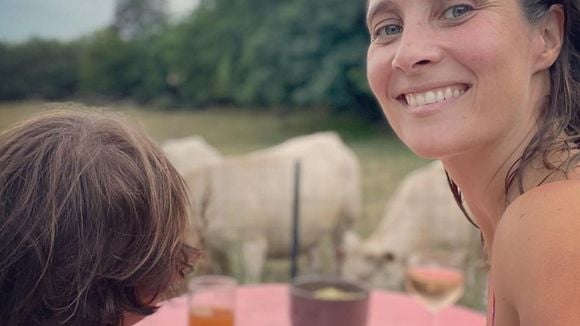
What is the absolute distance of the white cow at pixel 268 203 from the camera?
429 centimetres


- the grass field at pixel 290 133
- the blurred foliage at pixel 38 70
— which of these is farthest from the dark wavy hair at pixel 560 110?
the blurred foliage at pixel 38 70

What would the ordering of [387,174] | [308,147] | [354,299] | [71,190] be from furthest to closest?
[387,174] < [308,147] < [354,299] < [71,190]

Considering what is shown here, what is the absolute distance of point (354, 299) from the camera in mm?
1308

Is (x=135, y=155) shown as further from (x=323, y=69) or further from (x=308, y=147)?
(x=323, y=69)

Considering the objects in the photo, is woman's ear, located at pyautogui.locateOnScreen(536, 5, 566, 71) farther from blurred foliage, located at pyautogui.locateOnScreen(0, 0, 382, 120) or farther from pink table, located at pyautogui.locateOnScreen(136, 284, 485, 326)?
blurred foliage, located at pyautogui.locateOnScreen(0, 0, 382, 120)

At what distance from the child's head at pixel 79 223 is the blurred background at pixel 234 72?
10020 millimetres

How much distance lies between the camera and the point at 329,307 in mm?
1289

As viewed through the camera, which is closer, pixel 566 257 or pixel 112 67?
pixel 566 257

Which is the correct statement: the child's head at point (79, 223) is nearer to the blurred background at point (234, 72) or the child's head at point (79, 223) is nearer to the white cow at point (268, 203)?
the white cow at point (268, 203)

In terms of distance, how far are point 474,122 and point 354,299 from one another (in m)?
0.55

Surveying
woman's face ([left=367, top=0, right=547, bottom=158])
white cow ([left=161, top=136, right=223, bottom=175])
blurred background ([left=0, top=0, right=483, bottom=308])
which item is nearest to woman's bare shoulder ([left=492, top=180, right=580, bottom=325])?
woman's face ([left=367, top=0, right=547, bottom=158])

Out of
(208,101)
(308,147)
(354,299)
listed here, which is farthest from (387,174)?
(354,299)

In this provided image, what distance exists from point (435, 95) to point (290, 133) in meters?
15.5

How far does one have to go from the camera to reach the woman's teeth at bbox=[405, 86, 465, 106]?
0.87 meters
